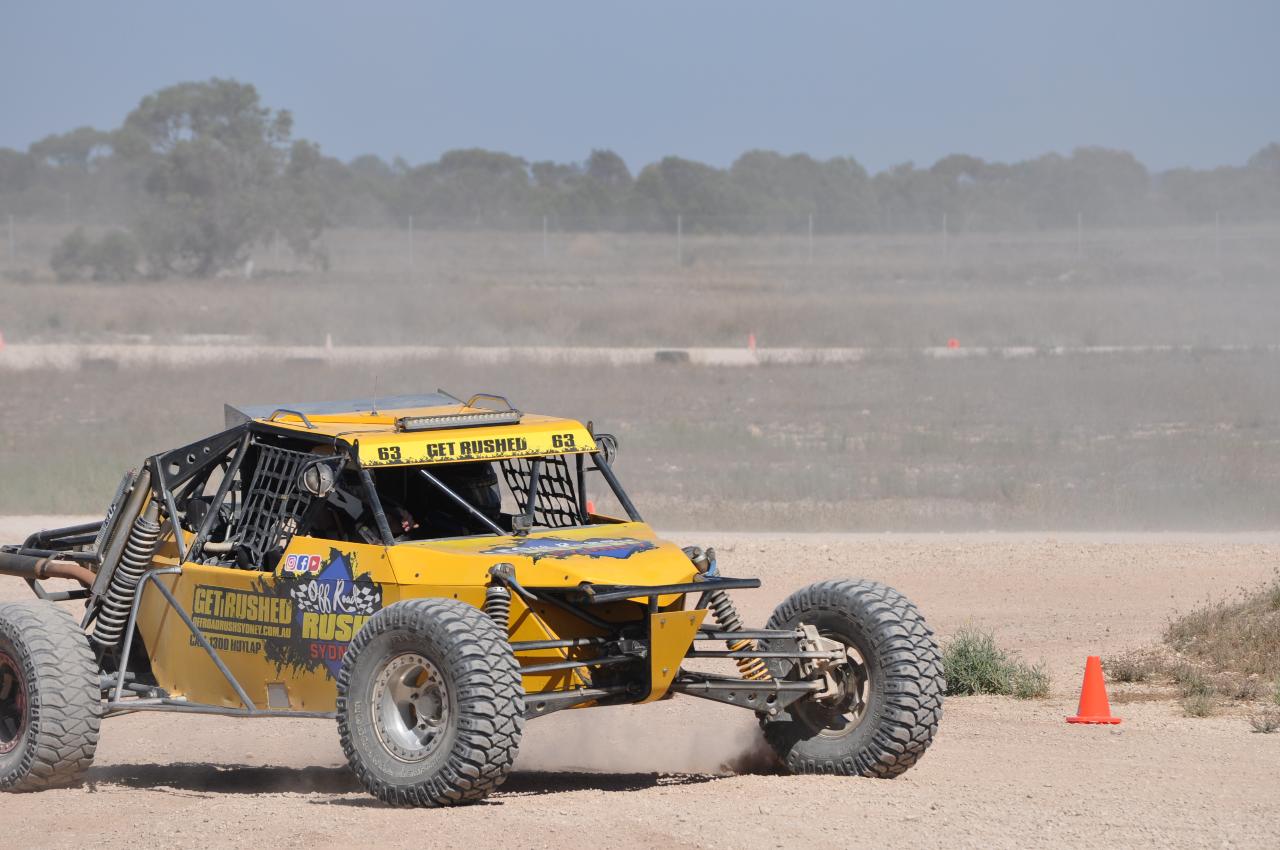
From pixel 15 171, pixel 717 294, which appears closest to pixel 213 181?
pixel 717 294

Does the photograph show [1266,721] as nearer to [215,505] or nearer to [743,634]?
[743,634]

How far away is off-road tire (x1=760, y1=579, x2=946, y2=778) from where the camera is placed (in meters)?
8.66

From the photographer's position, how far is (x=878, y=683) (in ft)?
28.8

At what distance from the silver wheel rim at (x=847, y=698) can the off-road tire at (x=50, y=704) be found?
3.80 meters

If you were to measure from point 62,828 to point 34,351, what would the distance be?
3834 centimetres

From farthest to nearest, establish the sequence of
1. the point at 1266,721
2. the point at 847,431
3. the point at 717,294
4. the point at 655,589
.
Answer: the point at 717,294, the point at 847,431, the point at 1266,721, the point at 655,589

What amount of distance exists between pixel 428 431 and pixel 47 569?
268 centimetres

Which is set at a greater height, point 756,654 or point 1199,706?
point 756,654

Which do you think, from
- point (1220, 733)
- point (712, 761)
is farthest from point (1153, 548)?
point (712, 761)

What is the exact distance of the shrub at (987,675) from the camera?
41.0 ft

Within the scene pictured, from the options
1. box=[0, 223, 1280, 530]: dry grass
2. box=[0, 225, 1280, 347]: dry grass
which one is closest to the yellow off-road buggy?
box=[0, 223, 1280, 530]: dry grass

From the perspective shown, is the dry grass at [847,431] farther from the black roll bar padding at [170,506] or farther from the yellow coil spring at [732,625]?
the yellow coil spring at [732,625]

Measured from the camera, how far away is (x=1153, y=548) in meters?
18.6

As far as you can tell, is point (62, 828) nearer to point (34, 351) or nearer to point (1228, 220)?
point (34, 351)
